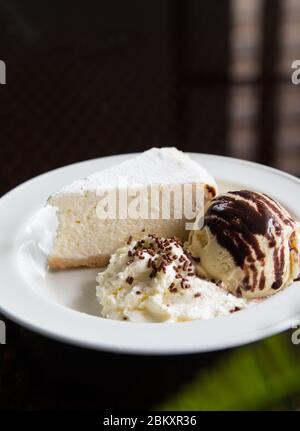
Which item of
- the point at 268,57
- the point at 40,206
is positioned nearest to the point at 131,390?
the point at 40,206

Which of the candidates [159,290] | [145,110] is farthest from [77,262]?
[145,110]

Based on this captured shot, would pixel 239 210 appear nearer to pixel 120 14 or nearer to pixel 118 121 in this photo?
pixel 118 121

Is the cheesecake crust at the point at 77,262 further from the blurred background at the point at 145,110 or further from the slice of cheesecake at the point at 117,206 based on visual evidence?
the blurred background at the point at 145,110

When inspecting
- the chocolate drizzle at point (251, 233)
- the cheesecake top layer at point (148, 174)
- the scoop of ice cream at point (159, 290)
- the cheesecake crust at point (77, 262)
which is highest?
the cheesecake top layer at point (148, 174)

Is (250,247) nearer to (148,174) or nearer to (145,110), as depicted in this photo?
(148,174)

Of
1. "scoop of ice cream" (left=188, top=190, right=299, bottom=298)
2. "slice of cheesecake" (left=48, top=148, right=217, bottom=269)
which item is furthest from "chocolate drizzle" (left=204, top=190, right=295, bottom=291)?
"slice of cheesecake" (left=48, top=148, right=217, bottom=269)

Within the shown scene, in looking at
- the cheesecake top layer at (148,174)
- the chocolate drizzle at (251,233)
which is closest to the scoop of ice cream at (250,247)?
the chocolate drizzle at (251,233)
